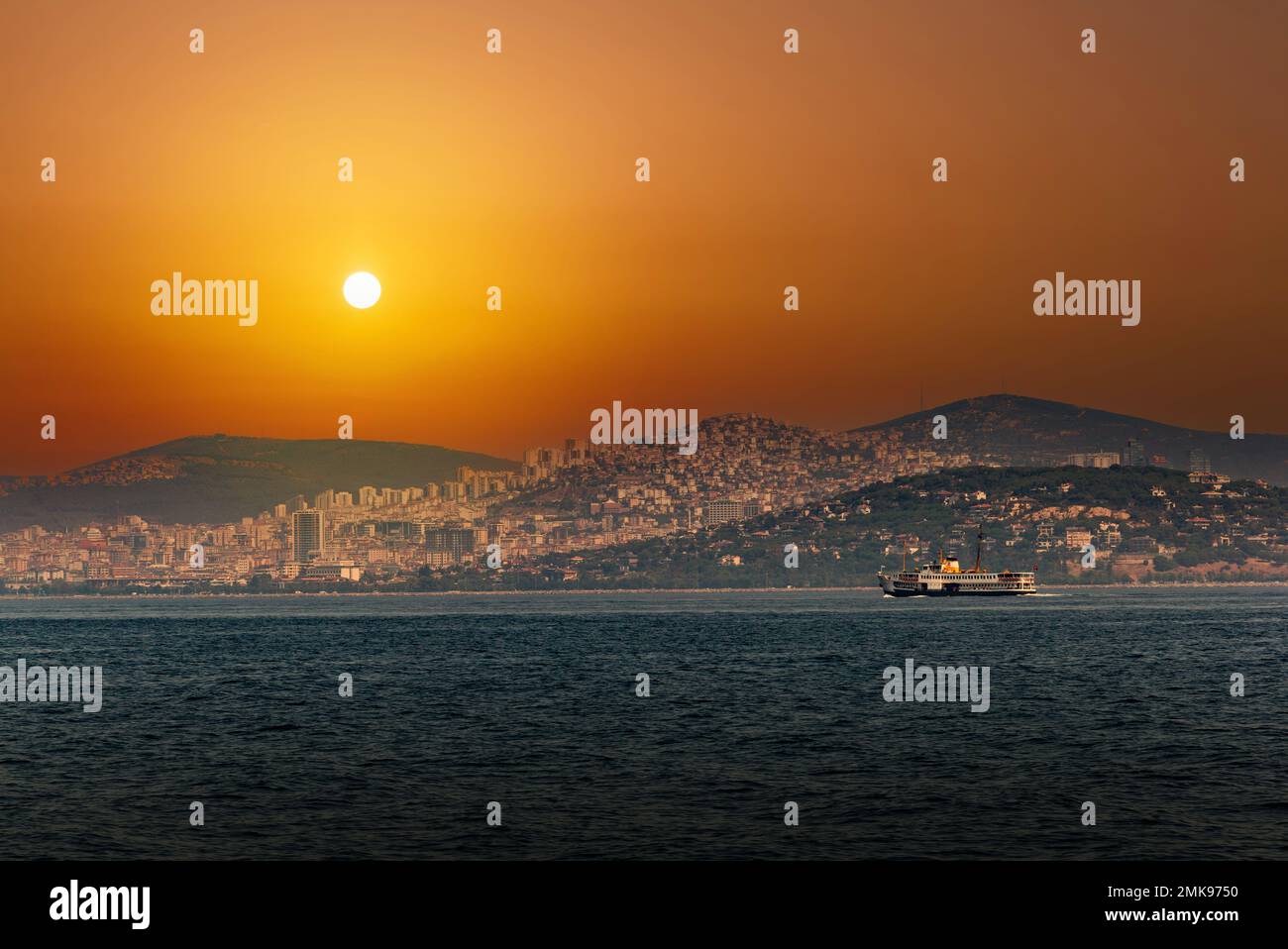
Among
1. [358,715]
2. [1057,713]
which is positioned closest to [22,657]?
[358,715]

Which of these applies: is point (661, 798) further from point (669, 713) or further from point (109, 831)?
point (669, 713)
